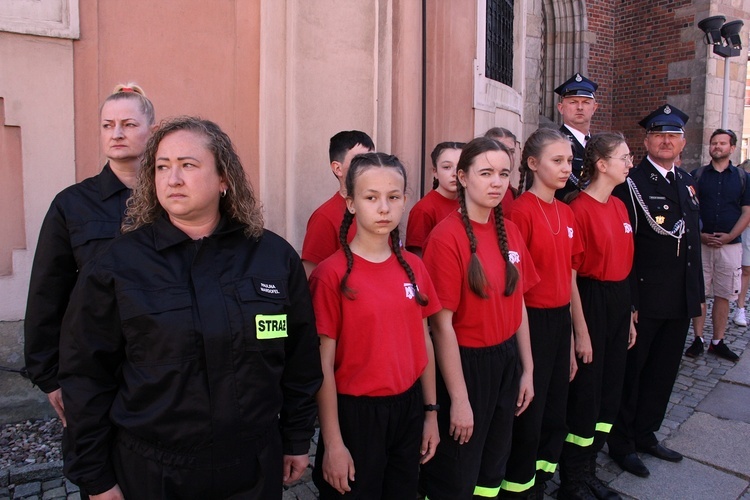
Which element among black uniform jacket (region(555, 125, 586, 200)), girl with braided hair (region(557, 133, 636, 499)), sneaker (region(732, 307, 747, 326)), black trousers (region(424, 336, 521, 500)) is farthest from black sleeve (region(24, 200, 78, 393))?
sneaker (region(732, 307, 747, 326))

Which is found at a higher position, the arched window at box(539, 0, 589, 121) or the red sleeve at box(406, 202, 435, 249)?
the arched window at box(539, 0, 589, 121)

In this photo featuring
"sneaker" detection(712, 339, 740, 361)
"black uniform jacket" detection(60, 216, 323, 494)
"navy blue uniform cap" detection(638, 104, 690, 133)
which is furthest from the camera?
"sneaker" detection(712, 339, 740, 361)

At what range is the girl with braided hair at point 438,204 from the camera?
371 centimetres

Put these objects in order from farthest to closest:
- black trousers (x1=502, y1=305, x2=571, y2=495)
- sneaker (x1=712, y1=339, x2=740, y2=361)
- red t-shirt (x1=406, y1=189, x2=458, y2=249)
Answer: sneaker (x1=712, y1=339, x2=740, y2=361) → red t-shirt (x1=406, y1=189, x2=458, y2=249) → black trousers (x1=502, y1=305, x2=571, y2=495)

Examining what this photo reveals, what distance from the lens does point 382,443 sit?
236cm

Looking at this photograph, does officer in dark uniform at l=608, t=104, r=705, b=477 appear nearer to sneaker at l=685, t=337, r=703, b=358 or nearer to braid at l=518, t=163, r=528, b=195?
braid at l=518, t=163, r=528, b=195

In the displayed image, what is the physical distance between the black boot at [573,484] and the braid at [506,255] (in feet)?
4.37

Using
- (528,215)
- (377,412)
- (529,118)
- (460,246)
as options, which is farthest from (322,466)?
(529,118)

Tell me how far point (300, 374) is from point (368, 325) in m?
0.34

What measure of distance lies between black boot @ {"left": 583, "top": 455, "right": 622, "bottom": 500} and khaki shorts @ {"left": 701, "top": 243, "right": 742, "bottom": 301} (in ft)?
12.2

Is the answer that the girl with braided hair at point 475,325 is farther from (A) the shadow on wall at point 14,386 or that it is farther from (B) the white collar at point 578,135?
(A) the shadow on wall at point 14,386

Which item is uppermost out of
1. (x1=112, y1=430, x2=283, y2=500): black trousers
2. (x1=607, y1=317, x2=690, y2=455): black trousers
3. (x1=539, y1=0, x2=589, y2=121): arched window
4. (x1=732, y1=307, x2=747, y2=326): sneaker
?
(x1=539, y1=0, x2=589, y2=121): arched window

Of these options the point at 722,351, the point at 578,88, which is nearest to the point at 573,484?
the point at 578,88

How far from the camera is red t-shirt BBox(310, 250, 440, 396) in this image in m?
2.30
